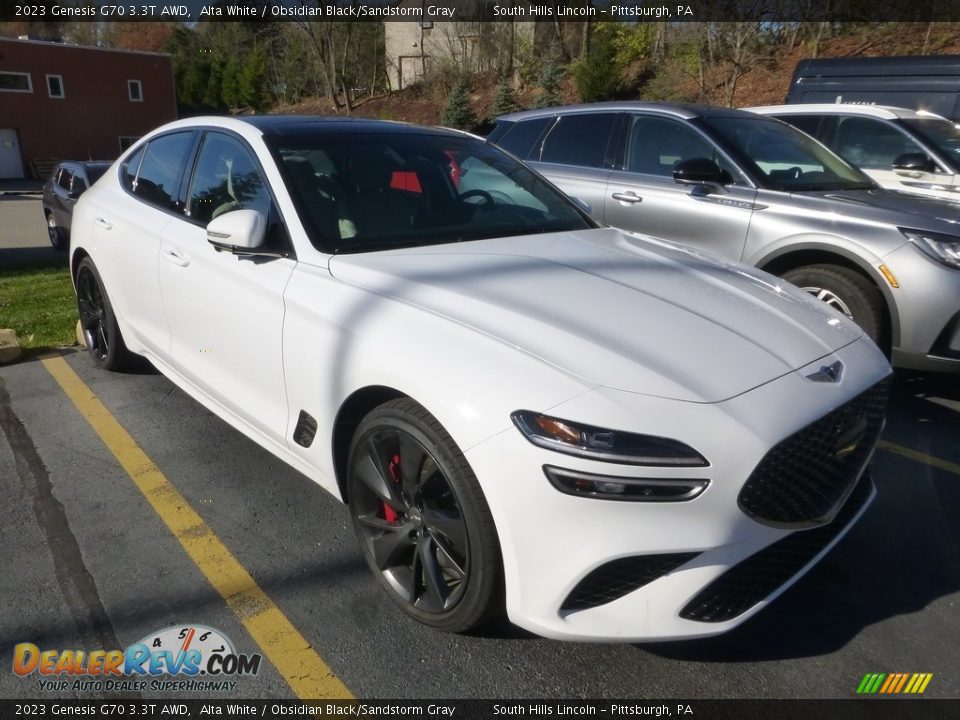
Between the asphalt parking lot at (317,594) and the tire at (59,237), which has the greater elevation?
the asphalt parking lot at (317,594)

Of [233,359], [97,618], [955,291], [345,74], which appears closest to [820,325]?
[955,291]

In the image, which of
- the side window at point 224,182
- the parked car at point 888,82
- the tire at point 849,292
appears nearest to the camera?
the side window at point 224,182

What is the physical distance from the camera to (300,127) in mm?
3439

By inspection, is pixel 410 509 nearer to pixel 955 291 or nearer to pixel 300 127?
pixel 300 127

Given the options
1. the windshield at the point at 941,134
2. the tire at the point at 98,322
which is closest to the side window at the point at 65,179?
the tire at the point at 98,322

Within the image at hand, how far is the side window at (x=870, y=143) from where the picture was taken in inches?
261

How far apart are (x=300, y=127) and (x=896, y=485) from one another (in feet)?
10.9

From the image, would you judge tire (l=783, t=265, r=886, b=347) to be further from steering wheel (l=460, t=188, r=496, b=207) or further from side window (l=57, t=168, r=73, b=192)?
side window (l=57, t=168, r=73, b=192)

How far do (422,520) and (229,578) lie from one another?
0.90 m

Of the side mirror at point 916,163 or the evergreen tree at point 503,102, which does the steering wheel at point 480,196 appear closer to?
the side mirror at point 916,163

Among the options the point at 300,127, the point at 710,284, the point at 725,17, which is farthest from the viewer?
the point at 725,17

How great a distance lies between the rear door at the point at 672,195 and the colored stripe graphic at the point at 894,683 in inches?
128

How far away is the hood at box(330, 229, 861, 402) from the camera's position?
2145mm

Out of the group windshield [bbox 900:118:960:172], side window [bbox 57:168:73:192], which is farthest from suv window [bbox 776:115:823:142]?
side window [bbox 57:168:73:192]
